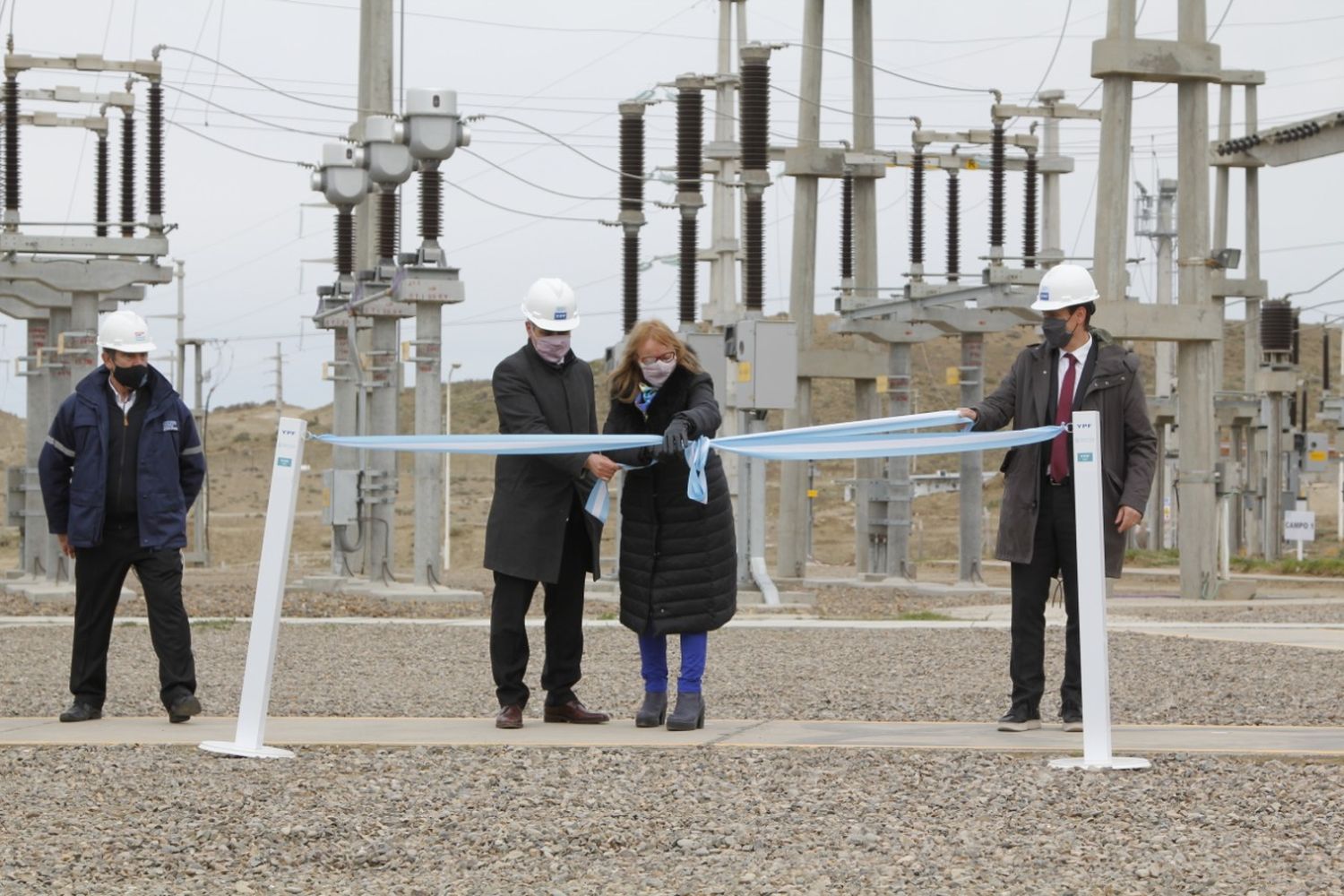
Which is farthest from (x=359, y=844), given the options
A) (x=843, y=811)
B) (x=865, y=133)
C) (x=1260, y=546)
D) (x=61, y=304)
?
(x=1260, y=546)

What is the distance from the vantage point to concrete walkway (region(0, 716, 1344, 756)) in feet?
26.7

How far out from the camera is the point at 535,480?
28.0 ft

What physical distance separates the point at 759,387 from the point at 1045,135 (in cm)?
1447

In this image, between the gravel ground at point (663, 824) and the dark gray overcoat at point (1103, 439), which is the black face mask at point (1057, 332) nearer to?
the dark gray overcoat at point (1103, 439)

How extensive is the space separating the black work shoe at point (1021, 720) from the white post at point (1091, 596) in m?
0.81

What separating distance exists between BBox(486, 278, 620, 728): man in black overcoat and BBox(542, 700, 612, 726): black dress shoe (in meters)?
0.23

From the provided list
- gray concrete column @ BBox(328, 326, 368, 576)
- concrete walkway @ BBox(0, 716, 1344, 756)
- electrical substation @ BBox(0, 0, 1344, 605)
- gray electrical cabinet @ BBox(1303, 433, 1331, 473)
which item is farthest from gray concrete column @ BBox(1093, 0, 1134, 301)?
gray electrical cabinet @ BBox(1303, 433, 1331, 473)

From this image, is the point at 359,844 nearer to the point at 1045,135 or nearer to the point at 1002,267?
the point at 1002,267

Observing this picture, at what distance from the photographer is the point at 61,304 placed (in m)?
25.2

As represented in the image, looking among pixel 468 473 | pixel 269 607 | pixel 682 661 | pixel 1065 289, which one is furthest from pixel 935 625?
pixel 468 473

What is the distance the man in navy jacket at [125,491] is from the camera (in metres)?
9.06

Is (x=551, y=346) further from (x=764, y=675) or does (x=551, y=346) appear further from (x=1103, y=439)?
(x=764, y=675)

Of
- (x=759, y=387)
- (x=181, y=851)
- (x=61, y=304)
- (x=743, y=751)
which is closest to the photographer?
(x=181, y=851)

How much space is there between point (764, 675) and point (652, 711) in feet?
15.2
